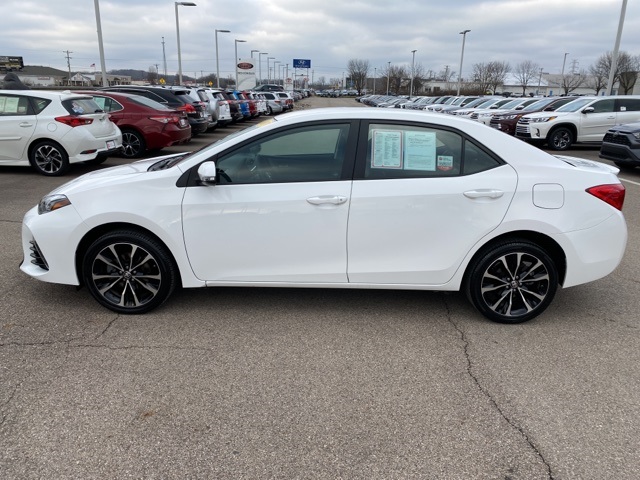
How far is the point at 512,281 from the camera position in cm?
379

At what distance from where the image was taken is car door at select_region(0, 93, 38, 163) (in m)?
9.37

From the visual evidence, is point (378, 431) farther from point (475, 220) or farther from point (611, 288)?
point (611, 288)

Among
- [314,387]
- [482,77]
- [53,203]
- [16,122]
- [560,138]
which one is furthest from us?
[482,77]

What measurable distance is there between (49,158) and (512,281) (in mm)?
9226

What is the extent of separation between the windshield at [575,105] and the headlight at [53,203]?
54.3 ft

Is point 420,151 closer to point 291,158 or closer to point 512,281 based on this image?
point 291,158

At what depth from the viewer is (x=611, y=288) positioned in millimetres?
4637

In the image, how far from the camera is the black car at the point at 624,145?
1077cm

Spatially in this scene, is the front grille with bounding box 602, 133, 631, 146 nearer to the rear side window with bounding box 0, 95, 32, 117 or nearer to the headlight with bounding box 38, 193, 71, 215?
the headlight with bounding box 38, 193, 71, 215

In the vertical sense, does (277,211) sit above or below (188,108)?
below

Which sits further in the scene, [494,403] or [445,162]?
[445,162]

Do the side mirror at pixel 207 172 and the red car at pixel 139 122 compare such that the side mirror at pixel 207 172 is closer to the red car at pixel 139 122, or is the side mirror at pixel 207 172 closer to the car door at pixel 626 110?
the red car at pixel 139 122

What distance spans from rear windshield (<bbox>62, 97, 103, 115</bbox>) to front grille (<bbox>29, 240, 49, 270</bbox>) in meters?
6.58

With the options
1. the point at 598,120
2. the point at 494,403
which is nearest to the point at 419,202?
the point at 494,403
